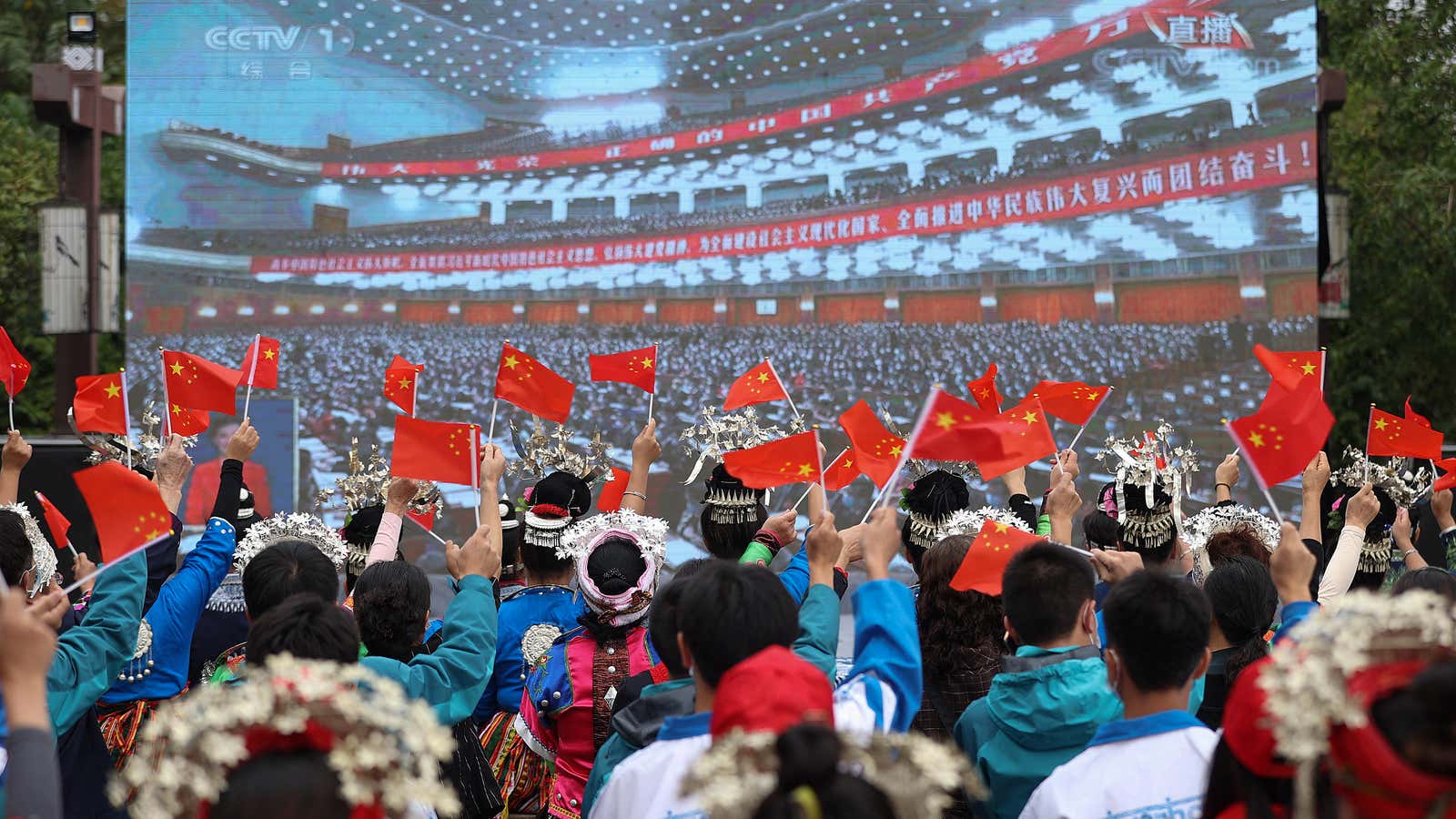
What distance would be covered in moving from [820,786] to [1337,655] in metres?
0.68

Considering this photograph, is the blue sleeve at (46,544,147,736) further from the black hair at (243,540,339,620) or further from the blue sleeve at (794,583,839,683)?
the blue sleeve at (794,583,839,683)

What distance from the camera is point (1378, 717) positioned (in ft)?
5.35

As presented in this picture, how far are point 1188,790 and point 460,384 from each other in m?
10.0

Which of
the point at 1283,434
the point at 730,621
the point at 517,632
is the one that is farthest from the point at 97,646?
the point at 1283,434

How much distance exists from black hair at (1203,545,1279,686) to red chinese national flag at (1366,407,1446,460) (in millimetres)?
2561

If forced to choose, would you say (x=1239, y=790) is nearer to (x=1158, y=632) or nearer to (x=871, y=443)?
(x=1158, y=632)

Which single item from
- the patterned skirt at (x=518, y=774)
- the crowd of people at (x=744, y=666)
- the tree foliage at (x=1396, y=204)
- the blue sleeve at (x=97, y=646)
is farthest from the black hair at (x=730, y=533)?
the tree foliage at (x=1396, y=204)

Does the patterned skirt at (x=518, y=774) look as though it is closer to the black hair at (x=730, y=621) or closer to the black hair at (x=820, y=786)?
the black hair at (x=730, y=621)

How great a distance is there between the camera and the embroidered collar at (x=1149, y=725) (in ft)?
8.27

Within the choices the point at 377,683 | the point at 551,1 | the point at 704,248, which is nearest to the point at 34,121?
the point at 551,1

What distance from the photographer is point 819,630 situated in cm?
277

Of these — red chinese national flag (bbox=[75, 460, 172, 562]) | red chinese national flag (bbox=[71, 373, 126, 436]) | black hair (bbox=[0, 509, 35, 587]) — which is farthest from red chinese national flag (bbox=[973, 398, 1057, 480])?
red chinese national flag (bbox=[71, 373, 126, 436])

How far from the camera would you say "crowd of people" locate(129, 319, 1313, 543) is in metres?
11.5

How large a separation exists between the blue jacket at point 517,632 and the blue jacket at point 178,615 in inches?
34.3
